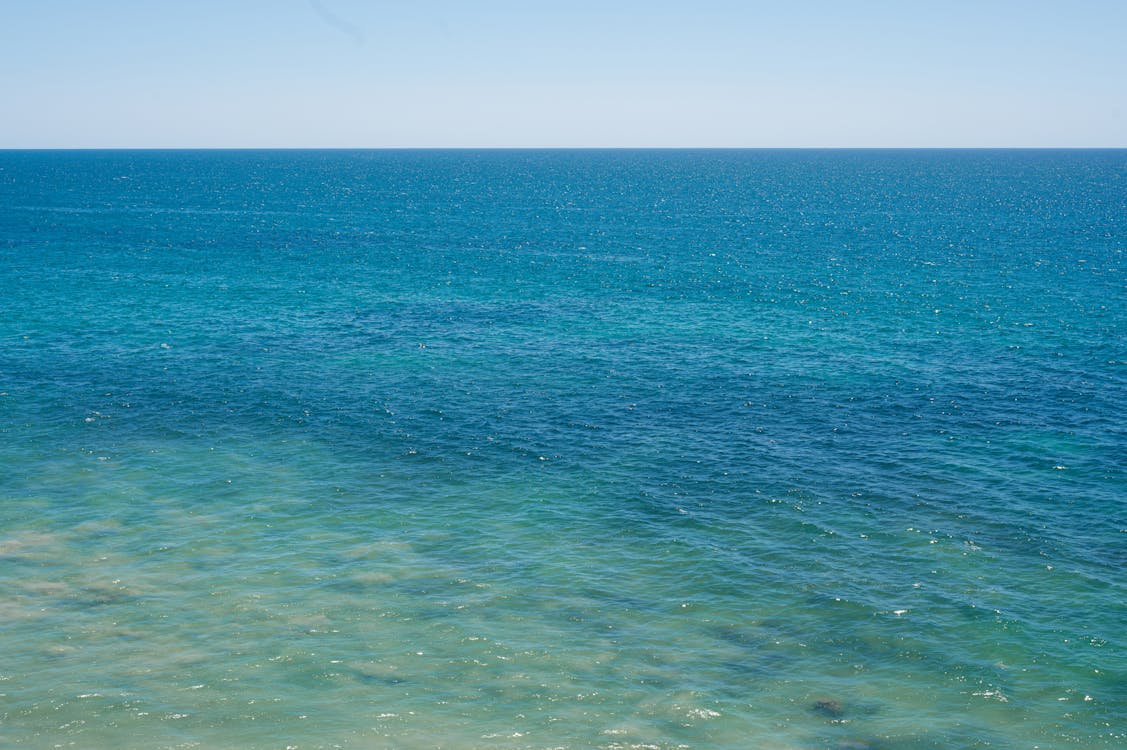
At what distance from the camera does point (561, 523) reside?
54438 millimetres

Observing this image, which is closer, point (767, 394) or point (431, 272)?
point (767, 394)

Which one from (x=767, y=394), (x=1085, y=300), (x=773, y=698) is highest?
(x=1085, y=300)

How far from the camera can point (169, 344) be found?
92562mm

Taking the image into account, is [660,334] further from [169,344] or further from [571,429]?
[169,344]

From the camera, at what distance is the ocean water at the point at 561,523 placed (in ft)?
120

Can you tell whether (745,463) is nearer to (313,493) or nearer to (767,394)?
(767,394)

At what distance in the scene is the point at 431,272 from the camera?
137m

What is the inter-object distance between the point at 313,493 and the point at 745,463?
99.0 ft

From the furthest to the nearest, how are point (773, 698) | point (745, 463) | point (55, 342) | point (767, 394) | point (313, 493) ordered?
point (55, 342), point (767, 394), point (745, 463), point (313, 493), point (773, 698)

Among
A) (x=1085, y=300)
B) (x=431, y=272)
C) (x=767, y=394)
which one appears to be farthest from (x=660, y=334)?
(x=1085, y=300)

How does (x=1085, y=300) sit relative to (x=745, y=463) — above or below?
above

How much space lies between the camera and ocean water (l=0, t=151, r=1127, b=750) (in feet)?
120

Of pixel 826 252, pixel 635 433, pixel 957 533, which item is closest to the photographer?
pixel 957 533

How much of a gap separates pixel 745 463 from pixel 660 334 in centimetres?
3890
